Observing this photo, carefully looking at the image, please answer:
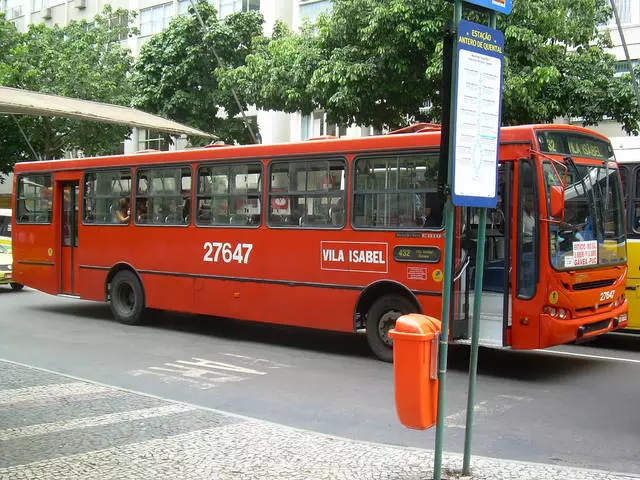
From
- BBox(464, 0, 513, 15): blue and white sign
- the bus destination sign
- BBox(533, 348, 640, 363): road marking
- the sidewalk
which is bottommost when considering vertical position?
BBox(533, 348, 640, 363): road marking

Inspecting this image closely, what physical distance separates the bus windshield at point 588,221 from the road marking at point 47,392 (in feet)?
17.0

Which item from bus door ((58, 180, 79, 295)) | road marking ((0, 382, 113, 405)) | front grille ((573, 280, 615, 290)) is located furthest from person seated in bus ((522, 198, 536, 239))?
bus door ((58, 180, 79, 295))

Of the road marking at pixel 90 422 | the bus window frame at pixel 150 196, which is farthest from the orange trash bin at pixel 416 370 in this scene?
the bus window frame at pixel 150 196

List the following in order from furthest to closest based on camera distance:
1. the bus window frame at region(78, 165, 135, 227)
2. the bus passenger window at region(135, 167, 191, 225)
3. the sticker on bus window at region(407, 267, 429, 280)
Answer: the bus window frame at region(78, 165, 135, 227) → the bus passenger window at region(135, 167, 191, 225) → the sticker on bus window at region(407, 267, 429, 280)

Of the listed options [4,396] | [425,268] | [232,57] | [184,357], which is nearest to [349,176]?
[425,268]

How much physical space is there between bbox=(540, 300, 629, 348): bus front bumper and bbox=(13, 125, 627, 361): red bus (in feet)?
0.05

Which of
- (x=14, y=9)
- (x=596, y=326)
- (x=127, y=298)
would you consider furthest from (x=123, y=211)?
(x=14, y=9)

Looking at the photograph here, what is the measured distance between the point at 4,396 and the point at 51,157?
25147 mm

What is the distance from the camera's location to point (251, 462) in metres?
5.27

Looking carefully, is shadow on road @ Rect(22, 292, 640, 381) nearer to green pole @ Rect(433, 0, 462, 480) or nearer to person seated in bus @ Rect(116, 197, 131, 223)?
person seated in bus @ Rect(116, 197, 131, 223)

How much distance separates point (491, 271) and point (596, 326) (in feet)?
4.55

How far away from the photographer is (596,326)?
346 inches

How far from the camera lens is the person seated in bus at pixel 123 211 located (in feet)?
42.9

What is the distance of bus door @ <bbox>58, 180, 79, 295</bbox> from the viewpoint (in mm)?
14172
